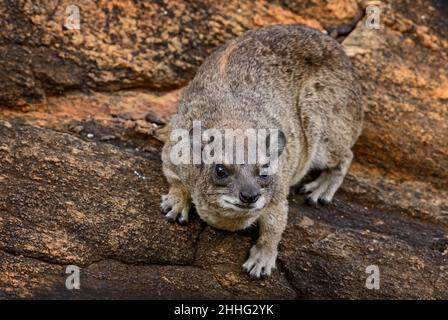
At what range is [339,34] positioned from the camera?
1135 centimetres

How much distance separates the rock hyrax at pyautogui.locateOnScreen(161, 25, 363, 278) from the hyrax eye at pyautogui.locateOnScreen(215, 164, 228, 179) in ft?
0.03

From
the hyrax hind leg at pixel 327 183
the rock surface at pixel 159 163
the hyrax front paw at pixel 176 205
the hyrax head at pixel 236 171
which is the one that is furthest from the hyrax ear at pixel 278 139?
the hyrax hind leg at pixel 327 183

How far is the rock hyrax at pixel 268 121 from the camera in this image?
7.98m

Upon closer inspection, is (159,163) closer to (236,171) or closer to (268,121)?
(268,121)

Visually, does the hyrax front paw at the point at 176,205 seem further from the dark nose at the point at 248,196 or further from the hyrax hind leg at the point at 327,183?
the hyrax hind leg at the point at 327,183

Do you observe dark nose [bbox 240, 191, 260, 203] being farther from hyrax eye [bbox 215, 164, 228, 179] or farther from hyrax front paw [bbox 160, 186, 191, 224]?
hyrax front paw [bbox 160, 186, 191, 224]

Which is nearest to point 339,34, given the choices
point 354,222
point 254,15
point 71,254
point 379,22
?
point 379,22

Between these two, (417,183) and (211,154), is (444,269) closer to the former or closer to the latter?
(417,183)

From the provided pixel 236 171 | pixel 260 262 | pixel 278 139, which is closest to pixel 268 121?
pixel 278 139

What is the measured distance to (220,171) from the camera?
7816 millimetres

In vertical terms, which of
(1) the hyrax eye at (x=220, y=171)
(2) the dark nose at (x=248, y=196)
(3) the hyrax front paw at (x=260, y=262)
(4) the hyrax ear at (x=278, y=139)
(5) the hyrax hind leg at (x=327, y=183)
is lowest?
(3) the hyrax front paw at (x=260, y=262)

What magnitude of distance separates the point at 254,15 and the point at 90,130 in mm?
3169

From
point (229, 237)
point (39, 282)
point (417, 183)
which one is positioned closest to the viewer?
point (39, 282)

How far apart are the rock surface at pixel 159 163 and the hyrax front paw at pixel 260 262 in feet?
0.40
